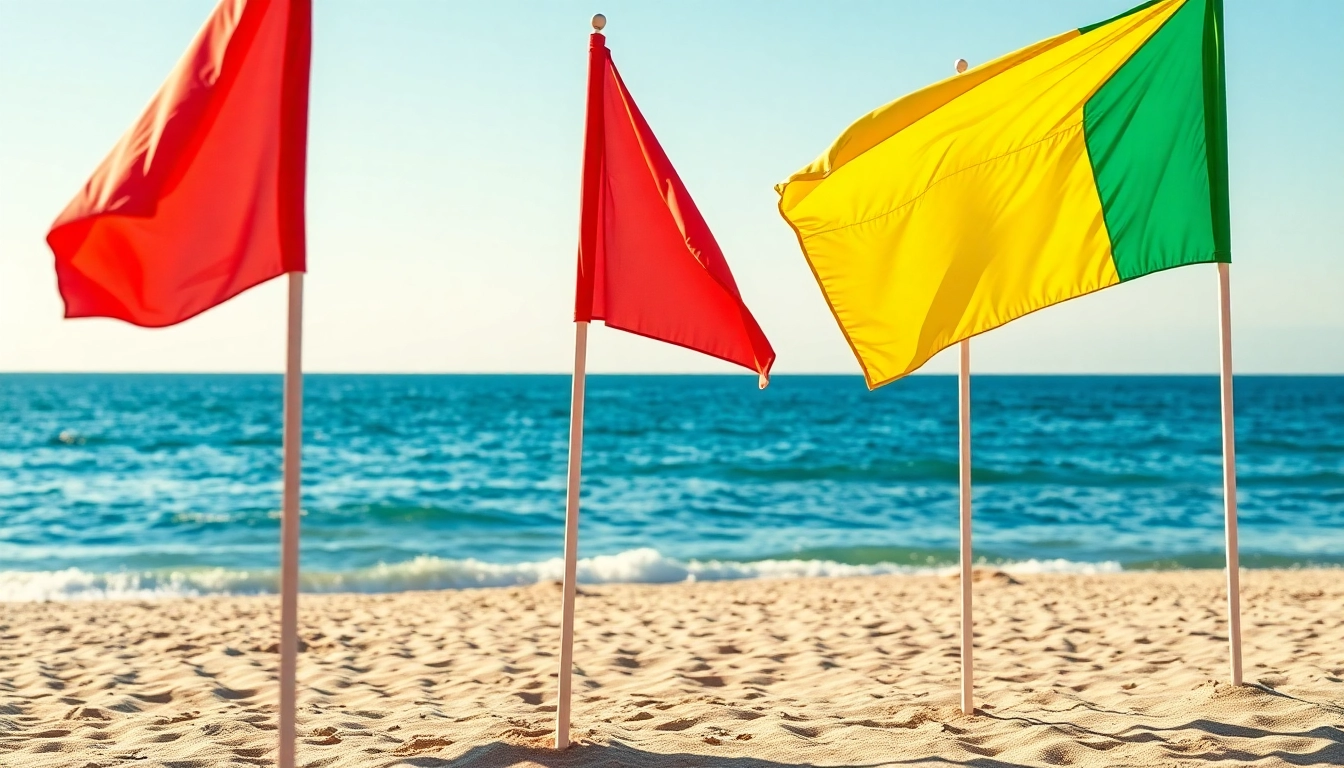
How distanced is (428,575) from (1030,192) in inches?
399

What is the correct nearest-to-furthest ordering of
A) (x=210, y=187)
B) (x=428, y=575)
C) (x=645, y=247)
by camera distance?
(x=210, y=187), (x=645, y=247), (x=428, y=575)

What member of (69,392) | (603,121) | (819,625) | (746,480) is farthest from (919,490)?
(69,392)

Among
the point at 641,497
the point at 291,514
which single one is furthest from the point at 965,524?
the point at 641,497

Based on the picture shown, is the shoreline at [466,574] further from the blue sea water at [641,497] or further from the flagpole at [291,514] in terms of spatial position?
the flagpole at [291,514]

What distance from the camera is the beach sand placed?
15.5 feet

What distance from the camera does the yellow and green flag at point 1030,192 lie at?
5043 mm

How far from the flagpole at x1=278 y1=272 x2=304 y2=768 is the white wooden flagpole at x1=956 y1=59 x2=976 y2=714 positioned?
2.97 m

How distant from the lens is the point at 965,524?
5109 millimetres

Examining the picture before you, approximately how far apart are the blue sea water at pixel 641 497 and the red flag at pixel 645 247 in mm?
9218

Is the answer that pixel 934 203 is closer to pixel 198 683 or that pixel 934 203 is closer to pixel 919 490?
pixel 198 683

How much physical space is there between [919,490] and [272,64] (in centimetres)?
2197

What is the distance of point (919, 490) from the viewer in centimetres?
2417

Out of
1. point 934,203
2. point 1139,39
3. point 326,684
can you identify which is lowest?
point 326,684

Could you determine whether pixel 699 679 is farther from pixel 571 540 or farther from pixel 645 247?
pixel 645 247
